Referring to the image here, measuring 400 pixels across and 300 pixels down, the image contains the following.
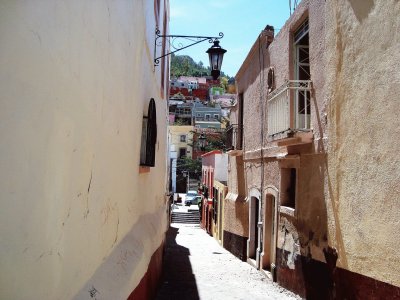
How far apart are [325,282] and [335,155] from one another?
2.11 m

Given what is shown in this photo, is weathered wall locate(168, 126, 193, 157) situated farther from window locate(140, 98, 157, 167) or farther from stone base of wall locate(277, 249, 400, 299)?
window locate(140, 98, 157, 167)

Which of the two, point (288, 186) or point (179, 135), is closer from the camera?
point (288, 186)

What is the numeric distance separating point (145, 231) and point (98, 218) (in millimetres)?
2988

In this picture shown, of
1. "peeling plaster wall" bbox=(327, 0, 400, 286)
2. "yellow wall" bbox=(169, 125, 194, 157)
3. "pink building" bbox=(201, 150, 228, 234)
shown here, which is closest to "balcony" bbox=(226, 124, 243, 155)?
"peeling plaster wall" bbox=(327, 0, 400, 286)

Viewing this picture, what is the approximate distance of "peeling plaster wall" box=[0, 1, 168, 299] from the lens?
1705mm

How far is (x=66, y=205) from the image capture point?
8.05 feet

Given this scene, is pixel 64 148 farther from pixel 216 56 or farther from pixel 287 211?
pixel 287 211

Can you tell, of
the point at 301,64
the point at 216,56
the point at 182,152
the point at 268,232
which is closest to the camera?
the point at 216,56

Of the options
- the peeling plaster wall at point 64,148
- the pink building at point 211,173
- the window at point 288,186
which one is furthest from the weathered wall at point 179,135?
the peeling plaster wall at point 64,148

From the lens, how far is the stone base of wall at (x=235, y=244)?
1317 centimetres

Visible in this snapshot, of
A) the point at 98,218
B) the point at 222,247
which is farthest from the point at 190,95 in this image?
the point at 98,218

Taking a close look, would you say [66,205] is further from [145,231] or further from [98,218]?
[145,231]

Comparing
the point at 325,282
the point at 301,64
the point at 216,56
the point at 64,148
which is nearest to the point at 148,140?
the point at 216,56

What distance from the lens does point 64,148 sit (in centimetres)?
234
